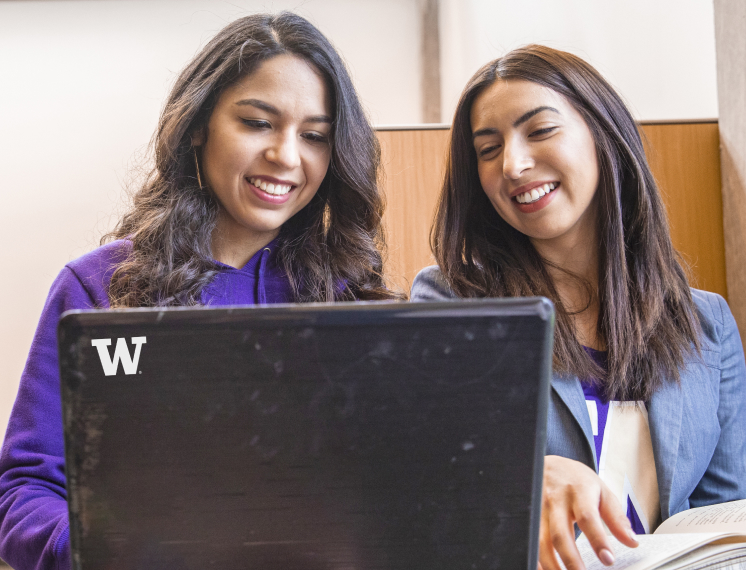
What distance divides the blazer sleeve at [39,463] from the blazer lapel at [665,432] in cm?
87

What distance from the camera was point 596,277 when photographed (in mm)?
1264

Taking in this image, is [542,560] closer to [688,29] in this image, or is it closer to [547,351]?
[547,351]

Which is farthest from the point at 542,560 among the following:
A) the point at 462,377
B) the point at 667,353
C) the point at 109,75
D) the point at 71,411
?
the point at 109,75

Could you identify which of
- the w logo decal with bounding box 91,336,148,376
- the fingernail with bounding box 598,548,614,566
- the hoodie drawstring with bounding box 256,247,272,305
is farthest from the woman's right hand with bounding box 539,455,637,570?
the hoodie drawstring with bounding box 256,247,272,305

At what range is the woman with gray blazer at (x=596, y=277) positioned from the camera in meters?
1.04

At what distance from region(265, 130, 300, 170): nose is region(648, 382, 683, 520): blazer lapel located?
2.41ft

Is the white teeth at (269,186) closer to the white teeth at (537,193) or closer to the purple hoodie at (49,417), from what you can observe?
the purple hoodie at (49,417)

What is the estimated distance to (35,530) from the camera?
68cm

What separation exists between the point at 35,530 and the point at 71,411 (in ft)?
1.31

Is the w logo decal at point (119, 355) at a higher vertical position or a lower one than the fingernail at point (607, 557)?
higher

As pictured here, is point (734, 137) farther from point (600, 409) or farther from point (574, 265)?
point (600, 409)

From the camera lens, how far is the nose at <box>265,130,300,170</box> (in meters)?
1.03

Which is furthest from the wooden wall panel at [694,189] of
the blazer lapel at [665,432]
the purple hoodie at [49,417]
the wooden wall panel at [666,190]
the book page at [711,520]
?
the purple hoodie at [49,417]

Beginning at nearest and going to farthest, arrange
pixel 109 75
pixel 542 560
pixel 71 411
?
1. pixel 71 411
2. pixel 542 560
3. pixel 109 75
